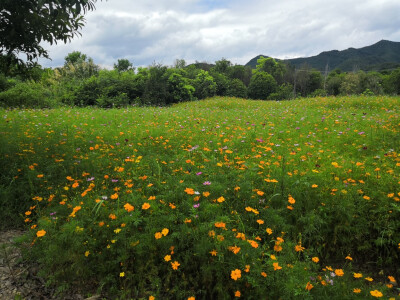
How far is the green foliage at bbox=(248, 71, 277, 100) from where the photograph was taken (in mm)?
40969

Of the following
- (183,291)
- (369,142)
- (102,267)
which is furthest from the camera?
(369,142)

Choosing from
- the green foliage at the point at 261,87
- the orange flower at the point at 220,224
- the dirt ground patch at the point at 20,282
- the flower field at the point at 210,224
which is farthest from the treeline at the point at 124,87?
the orange flower at the point at 220,224

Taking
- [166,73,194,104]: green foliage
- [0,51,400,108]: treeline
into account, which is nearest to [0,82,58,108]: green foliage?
[0,51,400,108]: treeline

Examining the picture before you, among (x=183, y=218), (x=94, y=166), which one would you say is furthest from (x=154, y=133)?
(x=183, y=218)

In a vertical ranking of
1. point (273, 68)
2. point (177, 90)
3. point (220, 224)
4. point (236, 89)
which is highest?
point (273, 68)

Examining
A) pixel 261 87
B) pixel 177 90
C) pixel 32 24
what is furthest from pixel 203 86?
pixel 32 24

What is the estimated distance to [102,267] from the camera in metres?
2.58

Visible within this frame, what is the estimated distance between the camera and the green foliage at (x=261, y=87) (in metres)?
41.0

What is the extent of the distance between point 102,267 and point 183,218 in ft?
3.35

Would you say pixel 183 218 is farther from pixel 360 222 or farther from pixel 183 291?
pixel 360 222

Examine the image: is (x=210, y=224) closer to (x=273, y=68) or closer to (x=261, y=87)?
(x=261, y=87)

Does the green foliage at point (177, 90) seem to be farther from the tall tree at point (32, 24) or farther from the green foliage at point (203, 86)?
the tall tree at point (32, 24)

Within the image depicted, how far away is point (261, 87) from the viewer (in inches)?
1623

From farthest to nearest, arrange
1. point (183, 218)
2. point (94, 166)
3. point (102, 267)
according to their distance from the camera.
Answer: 1. point (94, 166)
2. point (183, 218)
3. point (102, 267)
